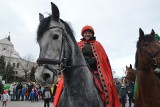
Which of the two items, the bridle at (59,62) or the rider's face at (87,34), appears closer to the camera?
the bridle at (59,62)

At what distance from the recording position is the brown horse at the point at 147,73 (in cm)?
691

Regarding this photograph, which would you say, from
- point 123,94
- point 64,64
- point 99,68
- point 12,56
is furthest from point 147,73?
point 12,56

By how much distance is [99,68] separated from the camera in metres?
6.22

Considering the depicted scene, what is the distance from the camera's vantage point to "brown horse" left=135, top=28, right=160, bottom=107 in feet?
22.7

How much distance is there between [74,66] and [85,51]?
1385mm

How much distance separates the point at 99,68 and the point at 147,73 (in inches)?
63.6

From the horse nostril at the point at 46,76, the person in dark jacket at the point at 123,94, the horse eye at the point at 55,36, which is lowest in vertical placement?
the person in dark jacket at the point at 123,94

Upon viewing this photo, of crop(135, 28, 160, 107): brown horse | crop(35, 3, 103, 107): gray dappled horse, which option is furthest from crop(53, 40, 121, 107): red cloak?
crop(135, 28, 160, 107): brown horse

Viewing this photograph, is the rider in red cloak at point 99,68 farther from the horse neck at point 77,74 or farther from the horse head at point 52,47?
the horse head at point 52,47

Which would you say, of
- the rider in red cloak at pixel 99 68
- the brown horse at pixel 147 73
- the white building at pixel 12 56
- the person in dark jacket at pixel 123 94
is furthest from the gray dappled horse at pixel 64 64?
the white building at pixel 12 56

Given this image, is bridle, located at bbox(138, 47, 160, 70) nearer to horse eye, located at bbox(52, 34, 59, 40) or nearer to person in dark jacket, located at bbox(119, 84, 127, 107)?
horse eye, located at bbox(52, 34, 59, 40)

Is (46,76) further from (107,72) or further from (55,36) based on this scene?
(107,72)

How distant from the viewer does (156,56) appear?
23.2 feet

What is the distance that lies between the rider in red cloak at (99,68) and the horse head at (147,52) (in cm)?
130
